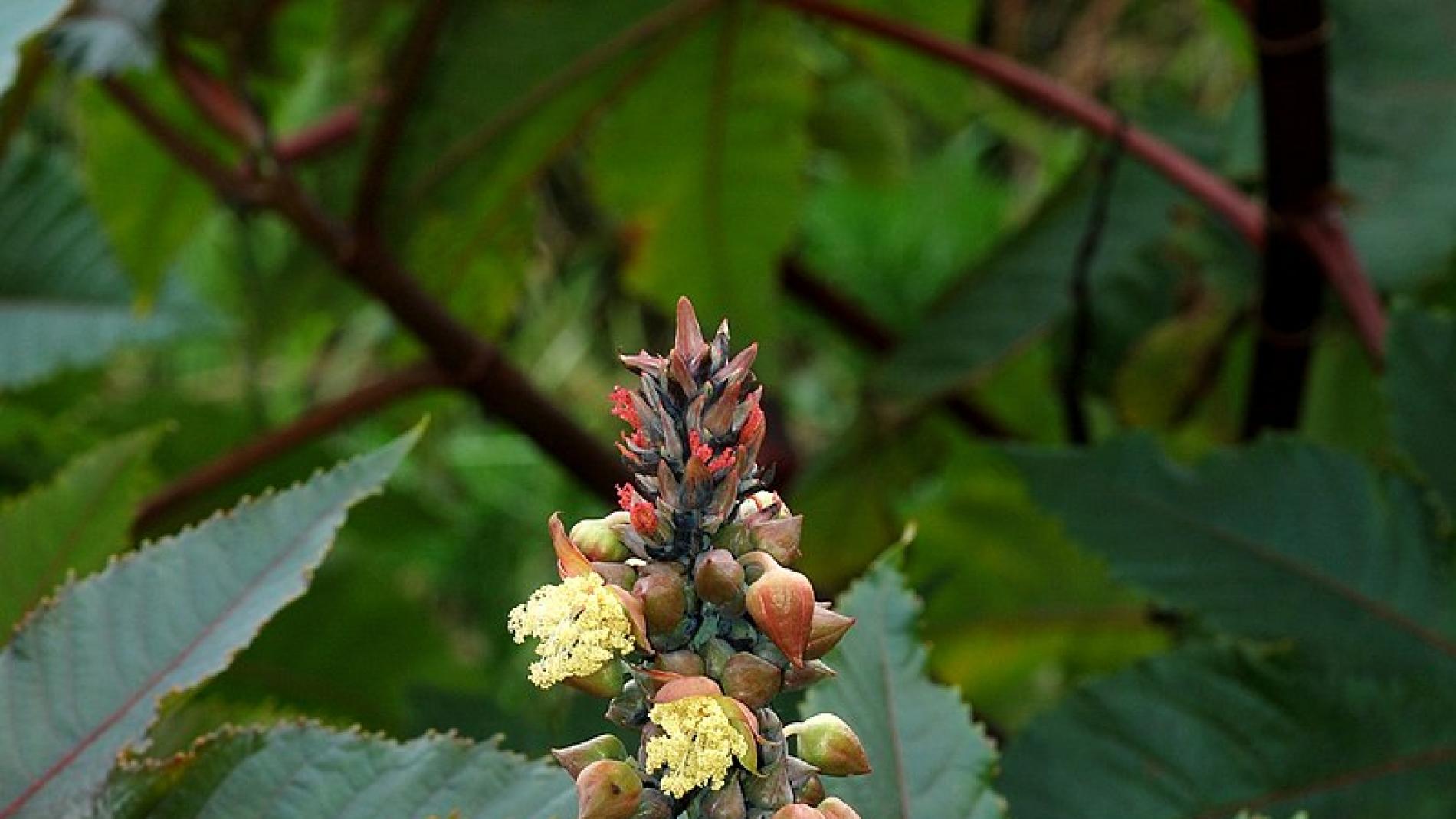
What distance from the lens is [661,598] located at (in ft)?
1.00

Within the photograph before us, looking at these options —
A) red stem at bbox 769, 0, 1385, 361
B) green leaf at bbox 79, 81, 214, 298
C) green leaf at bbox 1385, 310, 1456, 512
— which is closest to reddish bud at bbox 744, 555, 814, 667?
green leaf at bbox 1385, 310, 1456, 512

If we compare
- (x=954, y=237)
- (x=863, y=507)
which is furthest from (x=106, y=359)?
(x=954, y=237)

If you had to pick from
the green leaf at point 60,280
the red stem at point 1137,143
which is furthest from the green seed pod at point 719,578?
the green leaf at point 60,280

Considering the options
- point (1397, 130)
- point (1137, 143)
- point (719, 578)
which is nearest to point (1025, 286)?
point (1137, 143)

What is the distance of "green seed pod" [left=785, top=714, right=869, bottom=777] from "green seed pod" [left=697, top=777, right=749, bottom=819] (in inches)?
0.7

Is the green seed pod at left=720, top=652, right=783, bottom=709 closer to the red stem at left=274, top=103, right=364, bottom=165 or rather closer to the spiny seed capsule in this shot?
the spiny seed capsule

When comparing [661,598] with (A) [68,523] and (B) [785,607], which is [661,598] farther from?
(A) [68,523]

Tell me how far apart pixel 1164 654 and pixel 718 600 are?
0.38 m

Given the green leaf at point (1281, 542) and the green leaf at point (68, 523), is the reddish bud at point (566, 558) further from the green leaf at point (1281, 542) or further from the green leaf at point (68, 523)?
the green leaf at point (1281, 542)

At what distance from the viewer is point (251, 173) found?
81 centimetres

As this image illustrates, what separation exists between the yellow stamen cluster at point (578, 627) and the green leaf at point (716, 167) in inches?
28.4

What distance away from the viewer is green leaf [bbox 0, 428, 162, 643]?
1.69ft

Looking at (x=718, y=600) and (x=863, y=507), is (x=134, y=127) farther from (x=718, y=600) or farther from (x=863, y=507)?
(x=718, y=600)

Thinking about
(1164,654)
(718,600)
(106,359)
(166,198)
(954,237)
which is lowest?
(718,600)
